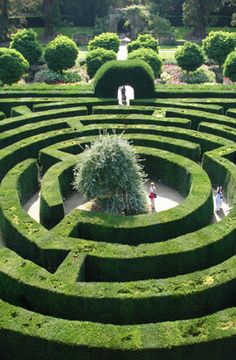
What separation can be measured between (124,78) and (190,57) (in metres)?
14.5

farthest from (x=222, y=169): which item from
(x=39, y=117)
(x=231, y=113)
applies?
(x=39, y=117)

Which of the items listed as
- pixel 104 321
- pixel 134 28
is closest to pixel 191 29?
pixel 134 28

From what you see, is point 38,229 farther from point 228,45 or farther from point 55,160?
point 228,45

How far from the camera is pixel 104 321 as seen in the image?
14.2 meters

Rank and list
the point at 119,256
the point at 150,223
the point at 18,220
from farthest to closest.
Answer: the point at 18,220, the point at 150,223, the point at 119,256

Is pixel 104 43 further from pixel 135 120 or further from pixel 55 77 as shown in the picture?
pixel 135 120

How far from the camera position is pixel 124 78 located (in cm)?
3322

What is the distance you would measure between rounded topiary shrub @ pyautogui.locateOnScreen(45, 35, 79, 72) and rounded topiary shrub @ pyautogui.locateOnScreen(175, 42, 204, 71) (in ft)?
34.6

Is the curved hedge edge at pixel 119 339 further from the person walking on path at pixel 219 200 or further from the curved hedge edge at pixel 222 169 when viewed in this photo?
the curved hedge edge at pixel 222 169

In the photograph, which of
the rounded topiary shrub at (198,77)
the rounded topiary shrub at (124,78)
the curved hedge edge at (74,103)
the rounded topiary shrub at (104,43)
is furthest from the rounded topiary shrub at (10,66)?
the rounded topiary shrub at (198,77)

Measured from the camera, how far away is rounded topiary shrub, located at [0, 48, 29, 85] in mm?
40531

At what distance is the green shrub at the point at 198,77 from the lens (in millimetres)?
46344

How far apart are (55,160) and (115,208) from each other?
17.0ft

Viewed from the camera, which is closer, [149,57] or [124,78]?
[124,78]
